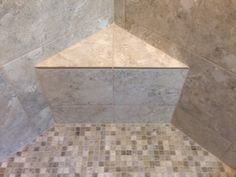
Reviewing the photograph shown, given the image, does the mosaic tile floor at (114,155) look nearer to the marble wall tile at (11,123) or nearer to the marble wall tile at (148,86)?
the marble wall tile at (11,123)

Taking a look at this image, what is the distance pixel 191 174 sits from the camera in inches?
46.7

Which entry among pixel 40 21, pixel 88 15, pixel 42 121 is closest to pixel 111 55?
pixel 88 15

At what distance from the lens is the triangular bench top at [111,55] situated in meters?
0.98

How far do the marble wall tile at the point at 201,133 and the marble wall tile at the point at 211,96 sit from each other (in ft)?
0.10

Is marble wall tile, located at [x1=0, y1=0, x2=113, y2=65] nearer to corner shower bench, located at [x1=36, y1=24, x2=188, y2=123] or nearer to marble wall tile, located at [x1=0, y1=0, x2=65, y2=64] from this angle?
marble wall tile, located at [x1=0, y1=0, x2=65, y2=64]

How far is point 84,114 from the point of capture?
1.27m

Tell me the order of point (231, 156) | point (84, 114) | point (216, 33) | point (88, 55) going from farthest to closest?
point (84, 114)
point (231, 156)
point (88, 55)
point (216, 33)

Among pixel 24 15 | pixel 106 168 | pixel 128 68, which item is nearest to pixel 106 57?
pixel 128 68

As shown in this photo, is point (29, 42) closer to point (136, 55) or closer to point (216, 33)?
point (136, 55)

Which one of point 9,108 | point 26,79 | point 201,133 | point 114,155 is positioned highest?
point 26,79

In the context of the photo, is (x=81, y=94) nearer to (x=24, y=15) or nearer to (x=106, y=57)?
(x=106, y=57)

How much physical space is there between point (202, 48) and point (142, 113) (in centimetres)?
53

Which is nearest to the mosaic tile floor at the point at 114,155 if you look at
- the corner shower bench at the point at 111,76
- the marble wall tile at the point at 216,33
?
the corner shower bench at the point at 111,76

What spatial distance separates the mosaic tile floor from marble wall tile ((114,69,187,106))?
0.76 ft
